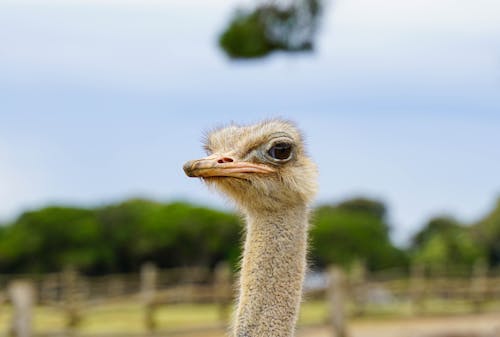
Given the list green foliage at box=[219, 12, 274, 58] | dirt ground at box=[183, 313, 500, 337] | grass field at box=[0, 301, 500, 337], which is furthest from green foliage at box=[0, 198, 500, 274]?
green foliage at box=[219, 12, 274, 58]

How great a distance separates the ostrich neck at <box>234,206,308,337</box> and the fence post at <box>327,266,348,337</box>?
29.5 feet

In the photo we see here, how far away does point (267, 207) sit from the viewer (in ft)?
8.66

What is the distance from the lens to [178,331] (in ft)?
39.6

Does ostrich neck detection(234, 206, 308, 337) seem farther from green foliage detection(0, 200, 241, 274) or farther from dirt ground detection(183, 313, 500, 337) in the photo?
green foliage detection(0, 200, 241, 274)

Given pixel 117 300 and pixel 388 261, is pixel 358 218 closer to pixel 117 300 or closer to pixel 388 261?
pixel 388 261

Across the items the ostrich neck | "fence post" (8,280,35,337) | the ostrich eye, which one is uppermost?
"fence post" (8,280,35,337)

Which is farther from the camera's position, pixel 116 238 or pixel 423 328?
pixel 116 238

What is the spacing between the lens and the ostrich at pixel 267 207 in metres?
2.50

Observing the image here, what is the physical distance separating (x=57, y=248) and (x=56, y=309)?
1794cm

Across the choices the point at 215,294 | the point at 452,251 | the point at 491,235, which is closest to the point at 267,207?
the point at 215,294

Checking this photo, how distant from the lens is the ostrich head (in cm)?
252

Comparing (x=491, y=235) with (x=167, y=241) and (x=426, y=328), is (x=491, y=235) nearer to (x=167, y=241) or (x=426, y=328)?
(x=167, y=241)

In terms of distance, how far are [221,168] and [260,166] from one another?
0.14 meters

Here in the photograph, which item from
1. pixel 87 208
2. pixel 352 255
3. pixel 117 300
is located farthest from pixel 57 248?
pixel 117 300
